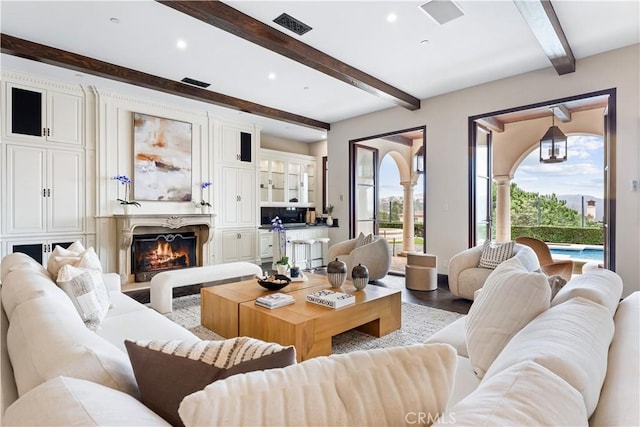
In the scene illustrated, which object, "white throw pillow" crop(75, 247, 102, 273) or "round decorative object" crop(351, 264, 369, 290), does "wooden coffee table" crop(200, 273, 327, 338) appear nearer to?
"round decorative object" crop(351, 264, 369, 290)

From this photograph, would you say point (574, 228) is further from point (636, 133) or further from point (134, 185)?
point (134, 185)

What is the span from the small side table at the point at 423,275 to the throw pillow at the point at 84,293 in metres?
3.76

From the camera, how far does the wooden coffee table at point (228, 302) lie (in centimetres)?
272

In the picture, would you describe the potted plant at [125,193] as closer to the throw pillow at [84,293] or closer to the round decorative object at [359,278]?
the throw pillow at [84,293]

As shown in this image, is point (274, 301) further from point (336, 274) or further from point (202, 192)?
point (202, 192)

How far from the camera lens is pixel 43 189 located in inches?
175

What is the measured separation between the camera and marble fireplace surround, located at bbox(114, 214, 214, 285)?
4914 mm

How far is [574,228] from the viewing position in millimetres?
8422

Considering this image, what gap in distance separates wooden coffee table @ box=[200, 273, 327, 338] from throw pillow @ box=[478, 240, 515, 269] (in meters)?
2.04

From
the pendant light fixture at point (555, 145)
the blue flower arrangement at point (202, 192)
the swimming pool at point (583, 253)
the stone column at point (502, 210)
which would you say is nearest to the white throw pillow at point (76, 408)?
the blue flower arrangement at point (202, 192)

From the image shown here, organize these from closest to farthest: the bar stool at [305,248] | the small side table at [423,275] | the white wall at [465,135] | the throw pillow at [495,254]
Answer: the white wall at [465,135] → the throw pillow at [495,254] → the small side table at [423,275] → the bar stool at [305,248]

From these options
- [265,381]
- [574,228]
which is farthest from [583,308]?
[574,228]

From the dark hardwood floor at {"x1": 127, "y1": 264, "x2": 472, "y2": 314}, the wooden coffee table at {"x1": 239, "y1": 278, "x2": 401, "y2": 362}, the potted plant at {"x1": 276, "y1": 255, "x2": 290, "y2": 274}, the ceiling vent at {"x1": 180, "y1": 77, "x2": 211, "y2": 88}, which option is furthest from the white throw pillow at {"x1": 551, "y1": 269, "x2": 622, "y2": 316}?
the ceiling vent at {"x1": 180, "y1": 77, "x2": 211, "y2": 88}

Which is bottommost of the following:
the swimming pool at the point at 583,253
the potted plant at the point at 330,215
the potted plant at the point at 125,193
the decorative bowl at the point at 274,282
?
the swimming pool at the point at 583,253
